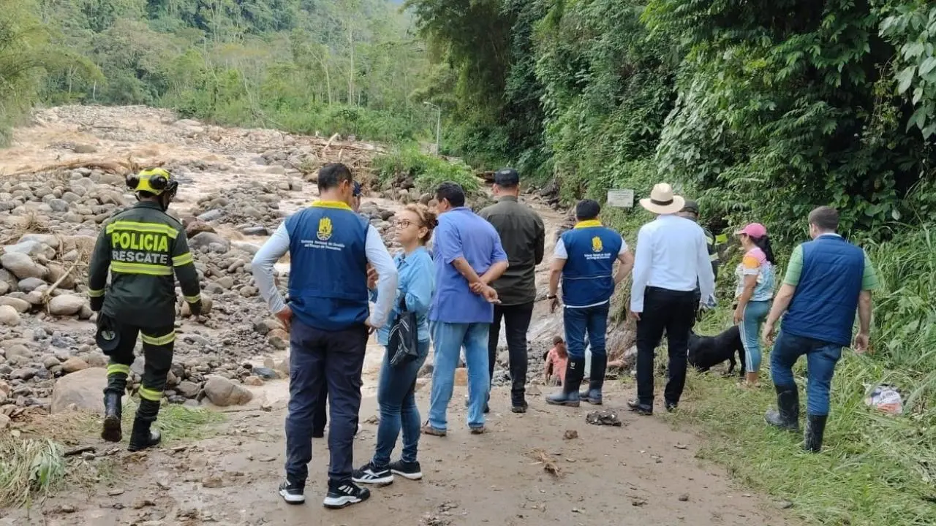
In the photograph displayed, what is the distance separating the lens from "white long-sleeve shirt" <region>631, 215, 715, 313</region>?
546 centimetres

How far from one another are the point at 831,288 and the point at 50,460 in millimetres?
4798

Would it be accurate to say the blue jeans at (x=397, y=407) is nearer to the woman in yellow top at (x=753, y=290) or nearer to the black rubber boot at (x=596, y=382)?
the black rubber boot at (x=596, y=382)

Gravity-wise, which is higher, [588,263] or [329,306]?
[588,263]

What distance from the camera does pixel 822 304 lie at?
15.5ft

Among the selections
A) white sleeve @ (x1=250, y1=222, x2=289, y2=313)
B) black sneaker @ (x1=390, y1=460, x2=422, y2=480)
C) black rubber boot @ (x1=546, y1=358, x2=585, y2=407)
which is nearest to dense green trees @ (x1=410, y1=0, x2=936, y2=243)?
black rubber boot @ (x1=546, y1=358, x2=585, y2=407)

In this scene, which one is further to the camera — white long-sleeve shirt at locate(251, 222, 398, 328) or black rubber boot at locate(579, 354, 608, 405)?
black rubber boot at locate(579, 354, 608, 405)

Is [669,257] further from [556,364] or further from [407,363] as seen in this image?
[556,364]

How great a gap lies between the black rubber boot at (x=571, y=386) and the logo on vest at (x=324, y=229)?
276 centimetres

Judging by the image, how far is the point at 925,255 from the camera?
650cm

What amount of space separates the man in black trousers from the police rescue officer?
2.18m

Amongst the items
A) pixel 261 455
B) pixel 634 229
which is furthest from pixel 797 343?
pixel 634 229

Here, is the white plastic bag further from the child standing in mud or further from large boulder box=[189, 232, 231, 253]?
large boulder box=[189, 232, 231, 253]

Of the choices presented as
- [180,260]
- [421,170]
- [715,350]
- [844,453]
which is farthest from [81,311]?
[421,170]

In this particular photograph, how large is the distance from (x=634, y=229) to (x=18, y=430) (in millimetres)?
9157
